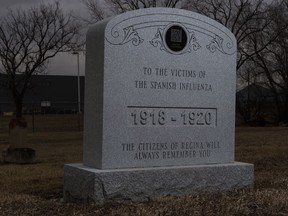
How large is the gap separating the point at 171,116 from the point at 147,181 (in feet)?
2.96

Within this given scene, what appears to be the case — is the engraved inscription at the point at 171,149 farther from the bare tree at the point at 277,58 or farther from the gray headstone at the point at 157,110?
the bare tree at the point at 277,58

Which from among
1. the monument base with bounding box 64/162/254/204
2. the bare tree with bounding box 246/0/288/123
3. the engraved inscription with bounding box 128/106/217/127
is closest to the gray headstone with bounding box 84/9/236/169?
the engraved inscription with bounding box 128/106/217/127

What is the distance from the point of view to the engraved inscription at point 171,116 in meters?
6.52

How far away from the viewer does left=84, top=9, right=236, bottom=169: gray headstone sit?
20.8 feet

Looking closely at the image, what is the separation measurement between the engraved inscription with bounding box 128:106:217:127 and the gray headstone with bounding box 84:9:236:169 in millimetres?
12

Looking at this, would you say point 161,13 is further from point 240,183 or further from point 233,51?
point 240,183

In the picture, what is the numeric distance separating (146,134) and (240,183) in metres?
1.41

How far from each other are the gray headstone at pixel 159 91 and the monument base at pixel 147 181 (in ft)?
0.65

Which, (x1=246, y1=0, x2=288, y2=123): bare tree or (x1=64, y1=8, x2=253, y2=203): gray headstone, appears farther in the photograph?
(x1=246, y1=0, x2=288, y2=123): bare tree

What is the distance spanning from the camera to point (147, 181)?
20.8ft

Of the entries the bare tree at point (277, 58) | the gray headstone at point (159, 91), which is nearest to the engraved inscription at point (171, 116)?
the gray headstone at point (159, 91)

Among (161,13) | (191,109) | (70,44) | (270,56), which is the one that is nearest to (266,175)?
(191,109)

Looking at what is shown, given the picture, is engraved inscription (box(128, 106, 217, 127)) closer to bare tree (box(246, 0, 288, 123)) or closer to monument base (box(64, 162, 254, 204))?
monument base (box(64, 162, 254, 204))

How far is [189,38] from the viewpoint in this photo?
271 inches
